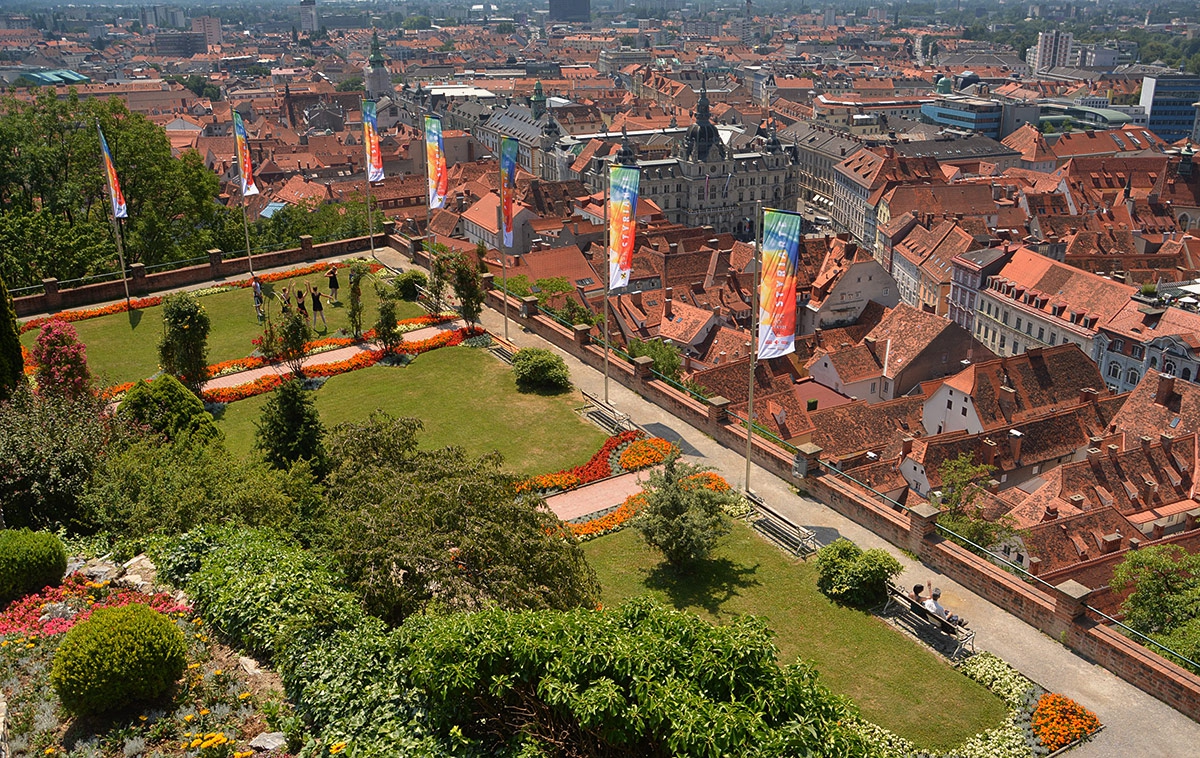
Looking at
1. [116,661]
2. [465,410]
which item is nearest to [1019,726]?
[116,661]

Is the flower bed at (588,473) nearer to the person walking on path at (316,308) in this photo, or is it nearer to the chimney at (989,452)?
the person walking on path at (316,308)

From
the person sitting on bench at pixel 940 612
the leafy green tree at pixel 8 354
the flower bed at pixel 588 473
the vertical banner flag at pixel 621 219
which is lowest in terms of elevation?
the flower bed at pixel 588 473

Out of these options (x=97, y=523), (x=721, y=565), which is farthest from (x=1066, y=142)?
(x=97, y=523)

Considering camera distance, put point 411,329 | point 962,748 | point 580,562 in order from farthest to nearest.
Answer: point 411,329, point 580,562, point 962,748

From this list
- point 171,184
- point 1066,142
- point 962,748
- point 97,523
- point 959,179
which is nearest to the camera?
point 962,748

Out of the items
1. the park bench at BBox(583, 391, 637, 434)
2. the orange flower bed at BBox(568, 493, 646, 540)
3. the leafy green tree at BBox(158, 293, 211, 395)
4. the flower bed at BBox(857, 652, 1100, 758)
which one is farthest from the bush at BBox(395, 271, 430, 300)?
the flower bed at BBox(857, 652, 1100, 758)

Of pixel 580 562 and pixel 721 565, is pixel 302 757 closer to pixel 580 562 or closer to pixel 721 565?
pixel 580 562

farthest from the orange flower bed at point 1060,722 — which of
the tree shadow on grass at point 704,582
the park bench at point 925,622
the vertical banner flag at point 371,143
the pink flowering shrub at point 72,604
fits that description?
the vertical banner flag at point 371,143
